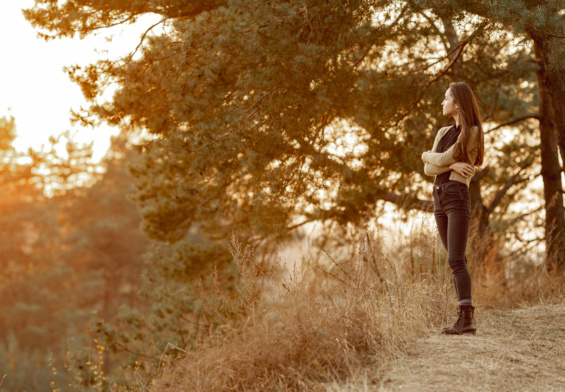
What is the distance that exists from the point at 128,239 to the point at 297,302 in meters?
26.6

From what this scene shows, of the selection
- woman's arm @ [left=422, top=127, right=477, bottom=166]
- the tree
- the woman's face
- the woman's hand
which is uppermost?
the tree

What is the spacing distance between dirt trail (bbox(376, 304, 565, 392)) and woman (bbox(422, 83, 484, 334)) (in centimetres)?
33

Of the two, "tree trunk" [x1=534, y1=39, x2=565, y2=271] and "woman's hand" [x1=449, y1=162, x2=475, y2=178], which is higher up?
"tree trunk" [x1=534, y1=39, x2=565, y2=271]

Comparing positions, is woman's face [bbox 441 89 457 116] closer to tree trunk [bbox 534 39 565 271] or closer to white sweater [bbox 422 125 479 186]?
white sweater [bbox 422 125 479 186]

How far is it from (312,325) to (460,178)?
4.97 ft

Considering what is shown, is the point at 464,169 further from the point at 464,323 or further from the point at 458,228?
the point at 464,323

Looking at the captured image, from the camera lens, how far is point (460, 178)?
166 inches

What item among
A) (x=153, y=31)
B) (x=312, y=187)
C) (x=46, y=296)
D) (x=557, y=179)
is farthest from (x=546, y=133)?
(x=46, y=296)

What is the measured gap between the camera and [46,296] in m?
26.2

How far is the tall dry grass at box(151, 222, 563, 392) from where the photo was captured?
378 cm

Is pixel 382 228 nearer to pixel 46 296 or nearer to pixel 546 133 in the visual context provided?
pixel 546 133

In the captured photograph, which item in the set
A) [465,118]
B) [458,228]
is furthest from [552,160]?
[458,228]

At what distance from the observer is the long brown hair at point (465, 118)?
13.8 ft

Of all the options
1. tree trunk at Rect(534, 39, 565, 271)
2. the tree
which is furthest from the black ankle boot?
tree trunk at Rect(534, 39, 565, 271)
